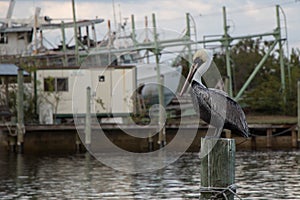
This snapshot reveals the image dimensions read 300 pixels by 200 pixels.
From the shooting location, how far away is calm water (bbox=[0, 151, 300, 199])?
84.3 feet

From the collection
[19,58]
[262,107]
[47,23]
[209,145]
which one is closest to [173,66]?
[262,107]

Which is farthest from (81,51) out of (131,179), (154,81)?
(131,179)

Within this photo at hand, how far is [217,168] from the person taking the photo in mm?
11758

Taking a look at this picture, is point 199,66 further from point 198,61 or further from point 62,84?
point 62,84

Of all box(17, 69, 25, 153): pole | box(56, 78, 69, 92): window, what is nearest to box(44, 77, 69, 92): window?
box(56, 78, 69, 92): window

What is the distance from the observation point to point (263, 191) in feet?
84.7

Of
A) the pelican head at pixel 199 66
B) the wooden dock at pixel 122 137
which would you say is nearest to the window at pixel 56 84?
the wooden dock at pixel 122 137

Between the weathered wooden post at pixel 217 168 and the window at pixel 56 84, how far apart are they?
42.4m

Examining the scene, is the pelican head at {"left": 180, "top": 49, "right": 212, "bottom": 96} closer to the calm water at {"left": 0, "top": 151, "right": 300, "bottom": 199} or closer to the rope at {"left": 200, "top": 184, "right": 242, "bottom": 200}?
the rope at {"left": 200, "top": 184, "right": 242, "bottom": 200}

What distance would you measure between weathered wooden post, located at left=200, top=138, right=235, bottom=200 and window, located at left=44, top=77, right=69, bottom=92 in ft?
139

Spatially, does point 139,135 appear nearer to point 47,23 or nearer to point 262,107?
point 262,107

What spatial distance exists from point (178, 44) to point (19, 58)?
1278cm

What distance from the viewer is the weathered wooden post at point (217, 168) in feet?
38.4

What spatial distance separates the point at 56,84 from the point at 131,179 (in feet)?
79.8
